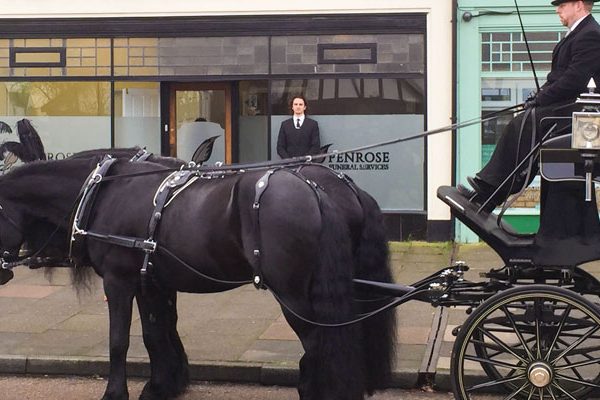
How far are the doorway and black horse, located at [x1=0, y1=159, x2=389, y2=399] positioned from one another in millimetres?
7066

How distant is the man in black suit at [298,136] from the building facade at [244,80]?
42 cm

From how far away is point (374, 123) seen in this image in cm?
1159

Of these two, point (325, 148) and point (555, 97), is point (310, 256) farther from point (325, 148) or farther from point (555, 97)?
point (325, 148)

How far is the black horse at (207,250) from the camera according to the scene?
4.22 meters

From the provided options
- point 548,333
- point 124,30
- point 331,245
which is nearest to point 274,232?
point 331,245

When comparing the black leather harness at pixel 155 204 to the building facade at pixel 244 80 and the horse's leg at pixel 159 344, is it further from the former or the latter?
the building facade at pixel 244 80

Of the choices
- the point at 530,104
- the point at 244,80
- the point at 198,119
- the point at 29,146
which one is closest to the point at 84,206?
the point at 29,146

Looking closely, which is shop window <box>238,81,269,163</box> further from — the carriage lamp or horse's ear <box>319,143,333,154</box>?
the carriage lamp

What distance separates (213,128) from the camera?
12.3 meters

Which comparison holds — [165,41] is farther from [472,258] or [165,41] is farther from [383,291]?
[383,291]

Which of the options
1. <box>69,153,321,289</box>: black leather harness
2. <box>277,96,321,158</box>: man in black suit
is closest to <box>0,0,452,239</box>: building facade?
<box>277,96,321,158</box>: man in black suit

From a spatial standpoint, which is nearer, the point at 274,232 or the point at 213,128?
the point at 274,232

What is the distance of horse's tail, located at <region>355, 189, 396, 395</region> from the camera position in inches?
183

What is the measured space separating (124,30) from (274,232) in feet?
28.0
